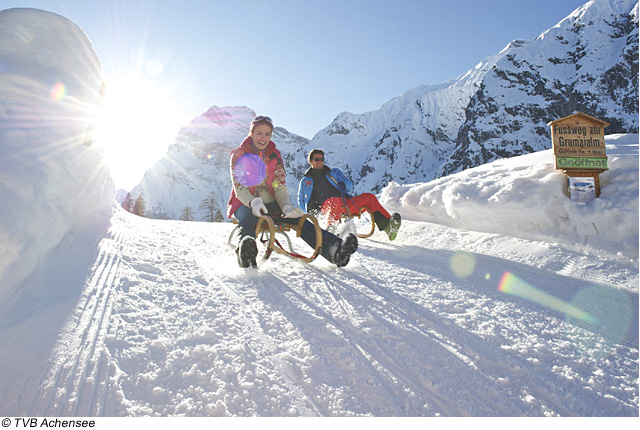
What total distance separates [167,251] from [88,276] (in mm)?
1126

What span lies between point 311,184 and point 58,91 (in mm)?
3488

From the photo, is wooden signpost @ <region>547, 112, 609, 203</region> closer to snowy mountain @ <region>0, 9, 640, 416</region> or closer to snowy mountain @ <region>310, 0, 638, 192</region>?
snowy mountain @ <region>0, 9, 640, 416</region>

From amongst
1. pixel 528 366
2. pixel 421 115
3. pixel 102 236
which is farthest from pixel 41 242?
pixel 421 115

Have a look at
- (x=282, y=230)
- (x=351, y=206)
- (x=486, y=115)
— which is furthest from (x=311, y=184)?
(x=486, y=115)

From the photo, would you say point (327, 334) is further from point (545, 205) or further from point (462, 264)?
point (545, 205)

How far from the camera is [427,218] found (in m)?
5.88

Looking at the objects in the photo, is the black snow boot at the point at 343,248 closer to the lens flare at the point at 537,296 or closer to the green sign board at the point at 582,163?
the lens flare at the point at 537,296

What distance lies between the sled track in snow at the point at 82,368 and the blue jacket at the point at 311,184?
3633mm

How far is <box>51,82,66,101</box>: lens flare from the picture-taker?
11.2 feet

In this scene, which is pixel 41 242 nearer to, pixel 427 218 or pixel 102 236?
pixel 102 236

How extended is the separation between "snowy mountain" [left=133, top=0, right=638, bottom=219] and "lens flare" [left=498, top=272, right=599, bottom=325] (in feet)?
128

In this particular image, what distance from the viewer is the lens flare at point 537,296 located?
2.07m

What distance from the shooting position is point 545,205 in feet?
12.8

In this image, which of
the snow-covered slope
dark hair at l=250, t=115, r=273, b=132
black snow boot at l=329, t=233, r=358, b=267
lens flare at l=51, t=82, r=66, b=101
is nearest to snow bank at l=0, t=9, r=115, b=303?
lens flare at l=51, t=82, r=66, b=101
